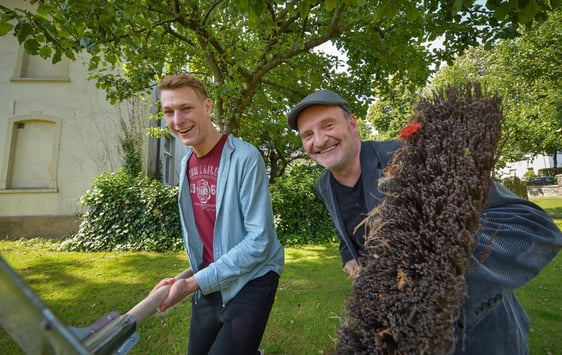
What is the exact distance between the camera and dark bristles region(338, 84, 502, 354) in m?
1.10

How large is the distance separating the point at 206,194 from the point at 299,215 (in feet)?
27.6

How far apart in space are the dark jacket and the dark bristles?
178mm

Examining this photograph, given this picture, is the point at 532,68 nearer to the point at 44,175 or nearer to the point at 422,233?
the point at 422,233

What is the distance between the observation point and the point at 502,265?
1.37m

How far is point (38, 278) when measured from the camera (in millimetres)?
6410

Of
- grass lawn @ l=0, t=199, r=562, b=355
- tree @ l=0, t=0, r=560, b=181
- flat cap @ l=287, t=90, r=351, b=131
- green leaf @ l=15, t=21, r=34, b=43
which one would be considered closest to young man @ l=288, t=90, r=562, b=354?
flat cap @ l=287, t=90, r=351, b=131

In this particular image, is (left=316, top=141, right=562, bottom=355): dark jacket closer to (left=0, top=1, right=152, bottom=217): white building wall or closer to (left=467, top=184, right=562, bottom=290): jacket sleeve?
(left=467, top=184, right=562, bottom=290): jacket sleeve

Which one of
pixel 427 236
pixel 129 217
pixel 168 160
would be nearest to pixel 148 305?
pixel 427 236

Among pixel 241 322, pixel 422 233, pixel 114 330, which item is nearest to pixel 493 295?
pixel 422 233

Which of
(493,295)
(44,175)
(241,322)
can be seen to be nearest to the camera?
(493,295)

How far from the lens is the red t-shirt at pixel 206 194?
247 centimetres

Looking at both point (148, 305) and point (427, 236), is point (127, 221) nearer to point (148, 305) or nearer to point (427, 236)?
point (148, 305)

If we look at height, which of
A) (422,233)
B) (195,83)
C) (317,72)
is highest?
(317,72)

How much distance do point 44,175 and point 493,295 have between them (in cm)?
1378
